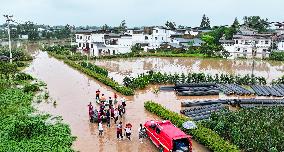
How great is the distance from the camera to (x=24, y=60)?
59.9m

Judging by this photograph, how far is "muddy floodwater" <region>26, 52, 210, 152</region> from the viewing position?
20.6 m

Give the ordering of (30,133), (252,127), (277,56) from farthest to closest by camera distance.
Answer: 1. (277,56)
2. (252,127)
3. (30,133)

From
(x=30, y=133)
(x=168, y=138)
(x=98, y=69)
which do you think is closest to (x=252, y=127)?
(x=168, y=138)

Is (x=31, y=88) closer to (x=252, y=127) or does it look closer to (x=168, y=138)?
(x=168, y=138)

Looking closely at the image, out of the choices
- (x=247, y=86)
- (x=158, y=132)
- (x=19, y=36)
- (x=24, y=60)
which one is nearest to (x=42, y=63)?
(x=24, y=60)

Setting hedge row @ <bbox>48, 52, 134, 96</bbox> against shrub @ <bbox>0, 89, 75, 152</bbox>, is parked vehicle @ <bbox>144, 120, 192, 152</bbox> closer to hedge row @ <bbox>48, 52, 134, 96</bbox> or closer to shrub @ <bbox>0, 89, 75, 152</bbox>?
shrub @ <bbox>0, 89, 75, 152</bbox>

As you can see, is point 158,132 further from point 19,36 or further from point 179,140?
point 19,36

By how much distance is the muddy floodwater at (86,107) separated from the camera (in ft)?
67.6

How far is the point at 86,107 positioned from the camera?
94.5ft

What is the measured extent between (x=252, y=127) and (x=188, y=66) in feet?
103

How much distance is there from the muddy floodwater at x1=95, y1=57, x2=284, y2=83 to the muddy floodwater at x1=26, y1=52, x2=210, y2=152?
19.4 feet

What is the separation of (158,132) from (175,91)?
53.3 feet

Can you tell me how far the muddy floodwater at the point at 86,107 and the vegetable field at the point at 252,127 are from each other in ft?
7.12

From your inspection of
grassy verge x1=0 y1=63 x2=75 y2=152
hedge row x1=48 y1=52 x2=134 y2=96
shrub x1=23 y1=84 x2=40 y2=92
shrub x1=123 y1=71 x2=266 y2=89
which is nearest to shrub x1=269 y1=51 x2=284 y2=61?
shrub x1=123 y1=71 x2=266 y2=89
